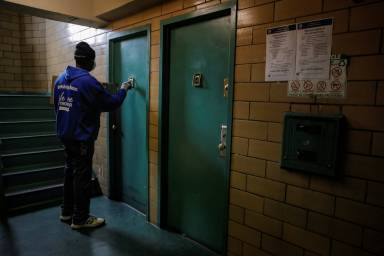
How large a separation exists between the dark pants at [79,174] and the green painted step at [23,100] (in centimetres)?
221

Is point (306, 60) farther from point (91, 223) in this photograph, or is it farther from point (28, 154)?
point (28, 154)

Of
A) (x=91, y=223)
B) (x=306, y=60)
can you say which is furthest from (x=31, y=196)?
(x=306, y=60)

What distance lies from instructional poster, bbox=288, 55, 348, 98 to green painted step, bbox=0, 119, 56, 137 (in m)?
3.72

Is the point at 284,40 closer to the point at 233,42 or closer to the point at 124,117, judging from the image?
the point at 233,42

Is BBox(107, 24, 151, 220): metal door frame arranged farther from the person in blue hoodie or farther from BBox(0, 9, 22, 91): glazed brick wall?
BBox(0, 9, 22, 91): glazed brick wall

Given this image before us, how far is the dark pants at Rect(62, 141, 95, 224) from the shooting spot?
2515mm

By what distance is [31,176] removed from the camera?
323cm

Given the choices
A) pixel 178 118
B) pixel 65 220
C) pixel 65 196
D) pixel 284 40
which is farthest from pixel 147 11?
pixel 65 220

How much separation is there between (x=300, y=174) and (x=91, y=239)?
75.8 inches

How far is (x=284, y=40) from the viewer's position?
5.18ft

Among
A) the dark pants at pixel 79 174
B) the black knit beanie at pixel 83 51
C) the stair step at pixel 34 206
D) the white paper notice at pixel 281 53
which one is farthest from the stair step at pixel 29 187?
the white paper notice at pixel 281 53

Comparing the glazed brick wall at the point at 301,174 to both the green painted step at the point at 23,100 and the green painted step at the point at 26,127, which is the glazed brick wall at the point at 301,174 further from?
the green painted step at the point at 23,100

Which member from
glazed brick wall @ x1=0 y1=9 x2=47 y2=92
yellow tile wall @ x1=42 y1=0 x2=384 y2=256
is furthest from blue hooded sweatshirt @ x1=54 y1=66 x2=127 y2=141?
glazed brick wall @ x1=0 y1=9 x2=47 y2=92

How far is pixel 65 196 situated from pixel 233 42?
2.20m
